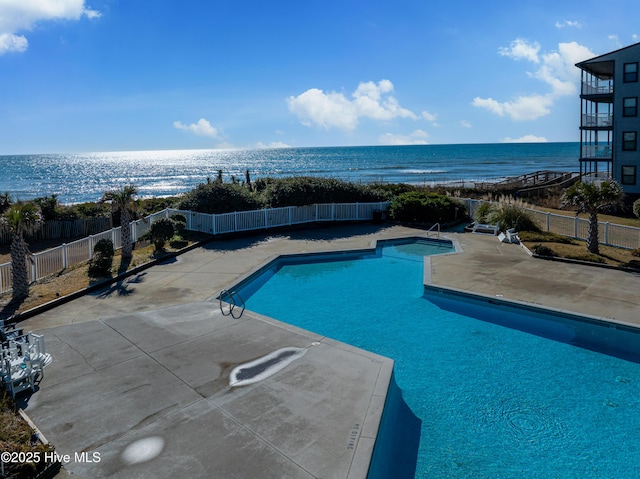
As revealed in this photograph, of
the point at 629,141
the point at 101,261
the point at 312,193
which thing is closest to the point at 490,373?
the point at 101,261

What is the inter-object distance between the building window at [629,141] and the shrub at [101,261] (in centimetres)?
2953

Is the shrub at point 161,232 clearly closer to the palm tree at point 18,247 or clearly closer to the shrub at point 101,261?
the shrub at point 101,261

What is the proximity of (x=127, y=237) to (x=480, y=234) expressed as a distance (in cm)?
1439

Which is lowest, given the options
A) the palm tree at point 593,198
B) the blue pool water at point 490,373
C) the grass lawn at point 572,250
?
the blue pool water at point 490,373

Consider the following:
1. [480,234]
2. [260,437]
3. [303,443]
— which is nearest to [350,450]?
[303,443]

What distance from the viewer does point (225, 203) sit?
68.7 feet

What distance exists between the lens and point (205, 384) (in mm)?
7098

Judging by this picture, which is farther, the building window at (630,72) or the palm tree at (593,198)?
the building window at (630,72)

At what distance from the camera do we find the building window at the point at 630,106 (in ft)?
90.1

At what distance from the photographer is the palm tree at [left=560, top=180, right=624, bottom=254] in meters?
14.7

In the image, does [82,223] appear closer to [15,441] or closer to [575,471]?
[15,441]

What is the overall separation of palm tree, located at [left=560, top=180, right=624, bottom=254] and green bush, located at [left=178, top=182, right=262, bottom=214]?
13.4m

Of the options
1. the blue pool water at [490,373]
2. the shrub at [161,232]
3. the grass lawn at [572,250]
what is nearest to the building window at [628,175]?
the grass lawn at [572,250]

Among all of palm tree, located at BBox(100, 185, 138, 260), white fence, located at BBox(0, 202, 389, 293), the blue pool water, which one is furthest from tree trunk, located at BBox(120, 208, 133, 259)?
the blue pool water
